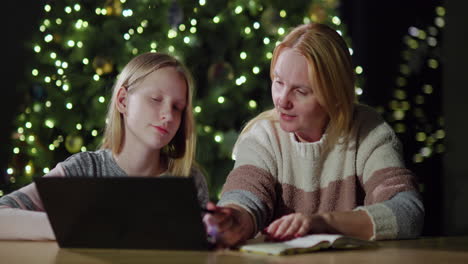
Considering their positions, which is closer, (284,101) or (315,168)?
(284,101)

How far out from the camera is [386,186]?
1563 mm

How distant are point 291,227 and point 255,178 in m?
0.36

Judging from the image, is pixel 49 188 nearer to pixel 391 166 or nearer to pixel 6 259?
pixel 6 259

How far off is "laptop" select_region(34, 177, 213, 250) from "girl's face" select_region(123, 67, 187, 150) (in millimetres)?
587

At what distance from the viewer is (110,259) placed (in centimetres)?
109

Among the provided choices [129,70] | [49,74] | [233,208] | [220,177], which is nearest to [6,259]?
[233,208]

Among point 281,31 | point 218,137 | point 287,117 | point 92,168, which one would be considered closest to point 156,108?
point 92,168

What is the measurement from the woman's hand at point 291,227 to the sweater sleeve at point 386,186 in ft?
0.48

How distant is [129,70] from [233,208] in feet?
2.20

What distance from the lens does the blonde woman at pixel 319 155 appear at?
1.48m

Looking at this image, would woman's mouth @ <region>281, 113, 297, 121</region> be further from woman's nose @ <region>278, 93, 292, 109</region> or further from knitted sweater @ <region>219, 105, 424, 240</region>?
knitted sweater @ <region>219, 105, 424, 240</region>

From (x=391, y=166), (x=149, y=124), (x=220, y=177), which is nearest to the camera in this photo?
(x=391, y=166)

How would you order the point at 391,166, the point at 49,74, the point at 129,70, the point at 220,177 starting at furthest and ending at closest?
the point at 49,74, the point at 220,177, the point at 129,70, the point at 391,166

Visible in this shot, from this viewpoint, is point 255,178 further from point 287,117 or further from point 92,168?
point 92,168
